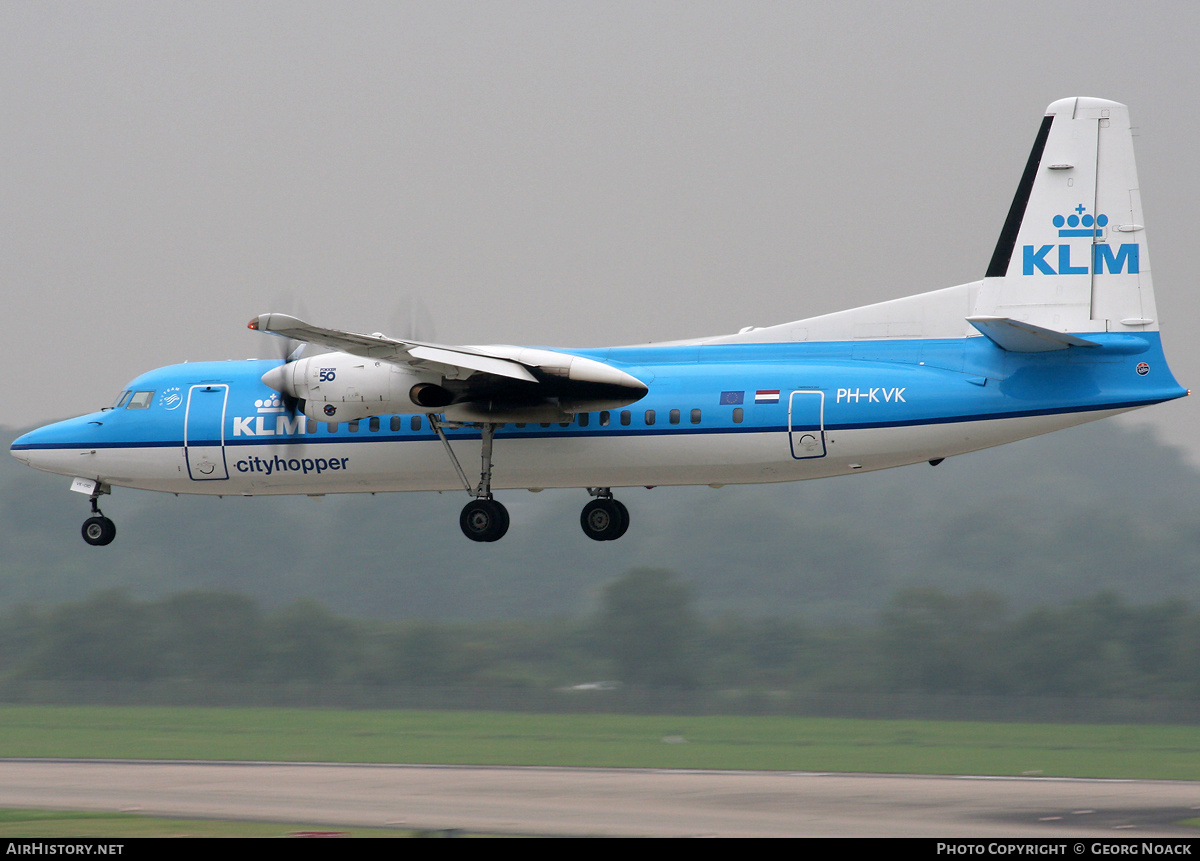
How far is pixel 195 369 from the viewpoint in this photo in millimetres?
27172

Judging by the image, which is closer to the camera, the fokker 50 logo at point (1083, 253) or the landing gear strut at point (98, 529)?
the fokker 50 logo at point (1083, 253)

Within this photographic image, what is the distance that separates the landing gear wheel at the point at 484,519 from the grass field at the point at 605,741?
66.6ft

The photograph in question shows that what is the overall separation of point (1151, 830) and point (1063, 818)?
8.15 feet

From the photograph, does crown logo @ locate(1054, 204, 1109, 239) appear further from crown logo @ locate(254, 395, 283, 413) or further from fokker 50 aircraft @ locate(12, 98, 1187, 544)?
crown logo @ locate(254, 395, 283, 413)

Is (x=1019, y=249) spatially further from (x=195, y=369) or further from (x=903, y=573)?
(x=903, y=573)

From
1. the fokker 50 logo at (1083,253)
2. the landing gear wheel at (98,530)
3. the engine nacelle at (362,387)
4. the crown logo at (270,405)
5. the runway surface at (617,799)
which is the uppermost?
the fokker 50 logo at (1083,253)

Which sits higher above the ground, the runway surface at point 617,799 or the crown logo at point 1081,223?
the crown logo at point 1081,223

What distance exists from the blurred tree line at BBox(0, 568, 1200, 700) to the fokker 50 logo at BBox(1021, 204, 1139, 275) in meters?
39.9

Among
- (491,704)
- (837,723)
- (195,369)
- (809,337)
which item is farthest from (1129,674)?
(195,369)

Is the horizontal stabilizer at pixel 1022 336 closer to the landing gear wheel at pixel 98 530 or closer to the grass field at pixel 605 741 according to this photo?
the landing gear wheel at pixel 98 530

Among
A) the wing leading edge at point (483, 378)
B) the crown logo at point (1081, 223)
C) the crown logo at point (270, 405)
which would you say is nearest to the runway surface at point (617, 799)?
the wing leading edge at point (483, 378)

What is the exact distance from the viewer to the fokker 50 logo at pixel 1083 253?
22734mm

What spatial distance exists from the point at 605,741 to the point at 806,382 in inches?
1184

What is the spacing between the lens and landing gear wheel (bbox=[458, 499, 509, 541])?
82.8 ft
